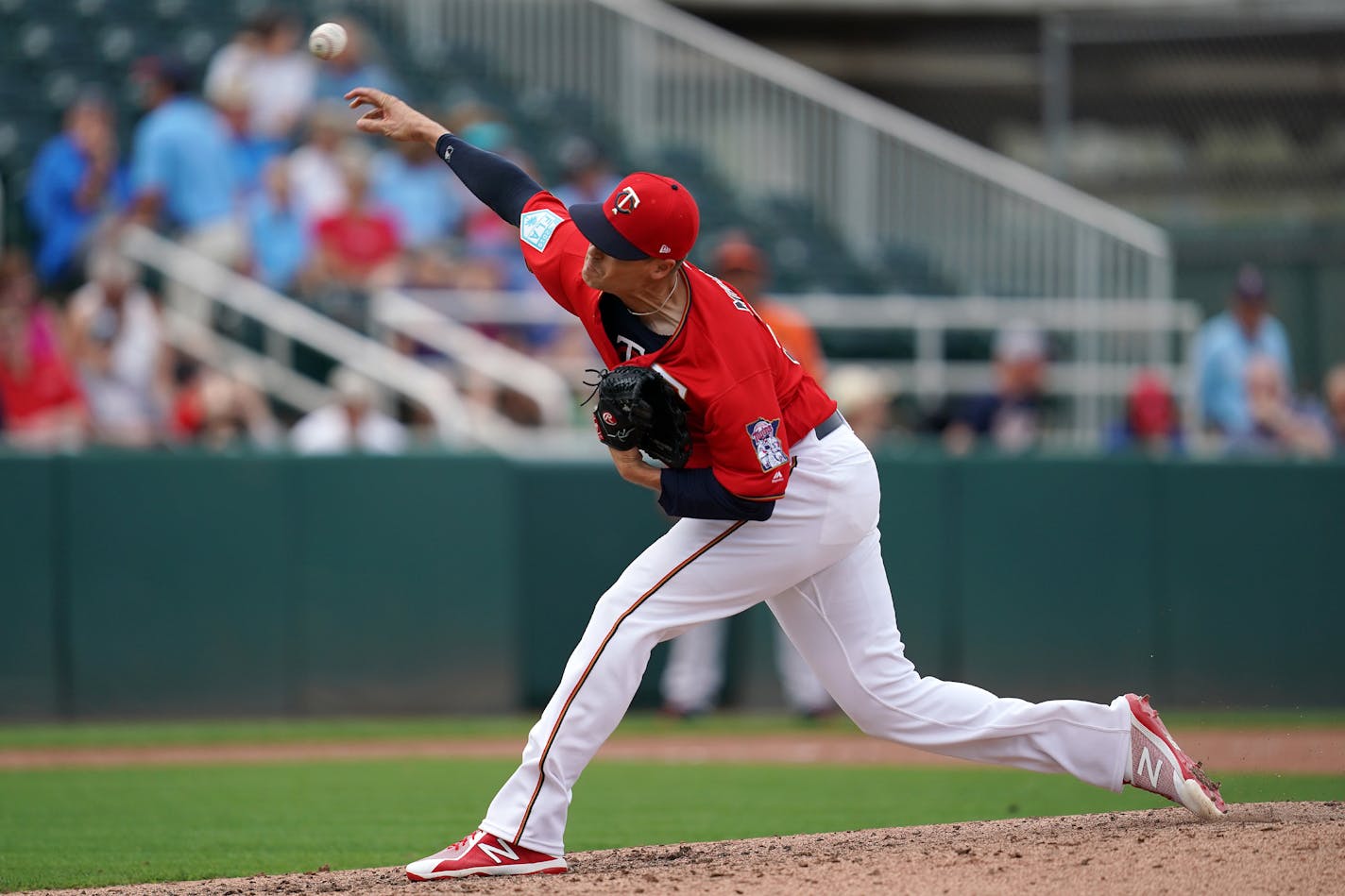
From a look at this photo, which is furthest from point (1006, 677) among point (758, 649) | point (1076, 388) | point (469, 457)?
point (469, 457)

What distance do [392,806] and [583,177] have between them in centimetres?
665

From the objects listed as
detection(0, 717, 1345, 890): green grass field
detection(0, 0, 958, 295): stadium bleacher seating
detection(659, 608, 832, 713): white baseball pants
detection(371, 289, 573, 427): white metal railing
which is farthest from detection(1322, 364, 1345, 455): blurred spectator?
detection(371, 289, 573, 427): white metal railing

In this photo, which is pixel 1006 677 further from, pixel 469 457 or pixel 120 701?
pixel 120 701

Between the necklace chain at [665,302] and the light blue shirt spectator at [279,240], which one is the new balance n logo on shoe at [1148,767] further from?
the light blue shirt spectator at [279,240]

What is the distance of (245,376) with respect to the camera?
10680 millimetres

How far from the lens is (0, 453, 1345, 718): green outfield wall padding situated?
9.52 m

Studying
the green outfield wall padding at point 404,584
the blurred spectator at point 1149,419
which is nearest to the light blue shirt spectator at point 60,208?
the green outfield wall padding at point 404,584

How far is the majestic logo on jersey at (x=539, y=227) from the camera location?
4.99 meters

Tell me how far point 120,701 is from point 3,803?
2683 millimetres

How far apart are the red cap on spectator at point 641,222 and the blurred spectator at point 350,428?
18.3 feet

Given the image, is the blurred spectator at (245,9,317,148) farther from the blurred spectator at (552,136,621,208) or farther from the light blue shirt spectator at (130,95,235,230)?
the blurred spectator at (552,136,621,208)

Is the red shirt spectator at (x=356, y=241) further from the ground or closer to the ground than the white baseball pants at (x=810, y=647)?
further from the ground

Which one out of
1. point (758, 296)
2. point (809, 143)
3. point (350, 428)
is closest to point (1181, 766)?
point (758, 296)

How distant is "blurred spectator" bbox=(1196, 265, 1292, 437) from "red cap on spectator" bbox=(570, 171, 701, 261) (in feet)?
25.2
